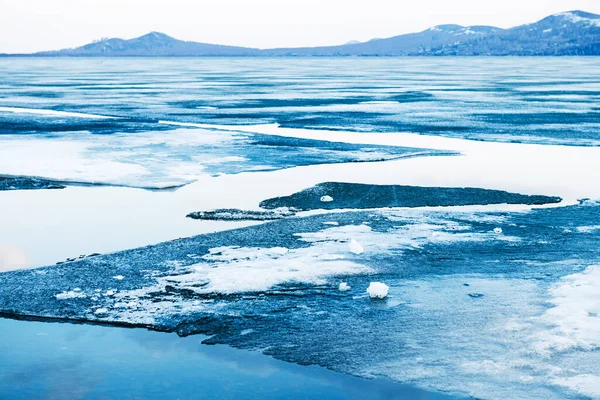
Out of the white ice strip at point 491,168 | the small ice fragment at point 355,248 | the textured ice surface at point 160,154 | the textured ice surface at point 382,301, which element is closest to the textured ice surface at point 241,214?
the textured ice surface at point 382,301

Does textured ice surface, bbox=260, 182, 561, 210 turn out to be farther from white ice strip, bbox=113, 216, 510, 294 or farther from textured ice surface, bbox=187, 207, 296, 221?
white ice strip, bbox=113, 216, 510, 294

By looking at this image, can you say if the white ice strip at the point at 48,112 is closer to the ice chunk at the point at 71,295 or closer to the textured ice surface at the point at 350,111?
the textured ice surface at the point at 350,111

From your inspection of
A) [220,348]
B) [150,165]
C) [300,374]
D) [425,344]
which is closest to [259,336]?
[220,348]

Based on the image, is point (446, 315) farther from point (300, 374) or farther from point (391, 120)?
point (391, 120)

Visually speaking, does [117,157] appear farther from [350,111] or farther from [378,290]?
[350,111]

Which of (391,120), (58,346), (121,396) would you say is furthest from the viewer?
(391,120)
